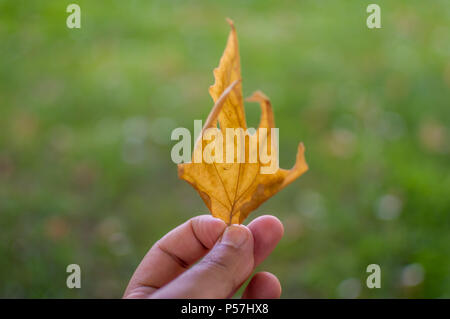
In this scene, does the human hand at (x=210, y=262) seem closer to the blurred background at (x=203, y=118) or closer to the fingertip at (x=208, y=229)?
the fingertip at (x=208, y=229)

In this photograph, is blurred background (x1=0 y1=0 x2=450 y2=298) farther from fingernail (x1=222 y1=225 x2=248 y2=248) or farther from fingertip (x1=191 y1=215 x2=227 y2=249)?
fingernail (x1=222 y1=225 x2=248 y2=248)

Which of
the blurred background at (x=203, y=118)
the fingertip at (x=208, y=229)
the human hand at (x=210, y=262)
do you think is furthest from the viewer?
the blurred background at (x=203, y=118)

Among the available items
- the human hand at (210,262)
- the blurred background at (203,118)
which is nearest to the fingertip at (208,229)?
the human hand at (210,262)

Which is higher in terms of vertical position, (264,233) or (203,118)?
(203,118)

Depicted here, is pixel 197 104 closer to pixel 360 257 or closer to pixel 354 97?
pixel 354 97

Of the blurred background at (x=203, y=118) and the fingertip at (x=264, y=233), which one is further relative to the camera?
the blurred background at (x=203, y=118)

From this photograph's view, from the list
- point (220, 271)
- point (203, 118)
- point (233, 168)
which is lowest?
point (220, 271)

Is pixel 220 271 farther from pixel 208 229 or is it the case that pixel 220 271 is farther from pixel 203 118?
pixel 203 118

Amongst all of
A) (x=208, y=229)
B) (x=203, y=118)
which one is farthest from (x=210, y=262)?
(x=203, y=118)
